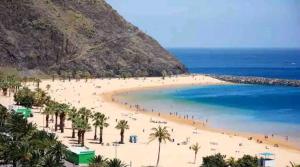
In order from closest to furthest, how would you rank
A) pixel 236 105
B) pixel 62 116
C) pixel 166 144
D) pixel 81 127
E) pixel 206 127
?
pixel 81 127 < pixel 166 144 < pixel 62 116 < pixel 206 127 < pixel 236 105

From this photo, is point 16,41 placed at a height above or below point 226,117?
above

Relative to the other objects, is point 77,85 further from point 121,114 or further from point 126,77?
point 121,114

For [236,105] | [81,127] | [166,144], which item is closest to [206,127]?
[166,144]

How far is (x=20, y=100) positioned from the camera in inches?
3745

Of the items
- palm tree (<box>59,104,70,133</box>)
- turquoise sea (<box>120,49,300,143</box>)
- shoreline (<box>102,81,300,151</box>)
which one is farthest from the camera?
turquoise sea (<box>120,49,300,143</box>)

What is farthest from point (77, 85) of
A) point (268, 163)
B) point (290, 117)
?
point (268, 163)

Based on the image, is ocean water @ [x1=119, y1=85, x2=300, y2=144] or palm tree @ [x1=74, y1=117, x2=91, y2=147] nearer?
palm tree @ [x1=74, y1=117, x2=91, y2=147]

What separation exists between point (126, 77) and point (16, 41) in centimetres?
4008

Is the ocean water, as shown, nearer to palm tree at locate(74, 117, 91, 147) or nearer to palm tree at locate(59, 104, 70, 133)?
palm tree at locate(59, 104, 70, 133)

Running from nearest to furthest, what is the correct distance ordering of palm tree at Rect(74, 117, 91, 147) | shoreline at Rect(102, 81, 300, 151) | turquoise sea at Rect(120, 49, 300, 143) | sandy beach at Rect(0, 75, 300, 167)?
sandy beach at Rect(0, 75, 300, 167), palm tree at Rect(74, 117, 91, 147), shoreline at Rect(102, 81, 300, 151), turquoise sea at Rect(120, 49, 300, 143)

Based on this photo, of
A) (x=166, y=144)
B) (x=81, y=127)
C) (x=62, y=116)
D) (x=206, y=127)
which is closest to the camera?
(x=81, y=127)

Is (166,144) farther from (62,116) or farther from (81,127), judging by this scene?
(62,116)

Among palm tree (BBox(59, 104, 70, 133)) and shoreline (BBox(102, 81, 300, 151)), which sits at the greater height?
palm tree (BBox(59, 104, 70, 133))

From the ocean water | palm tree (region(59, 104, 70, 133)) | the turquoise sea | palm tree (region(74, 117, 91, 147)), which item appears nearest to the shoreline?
the ocean water
